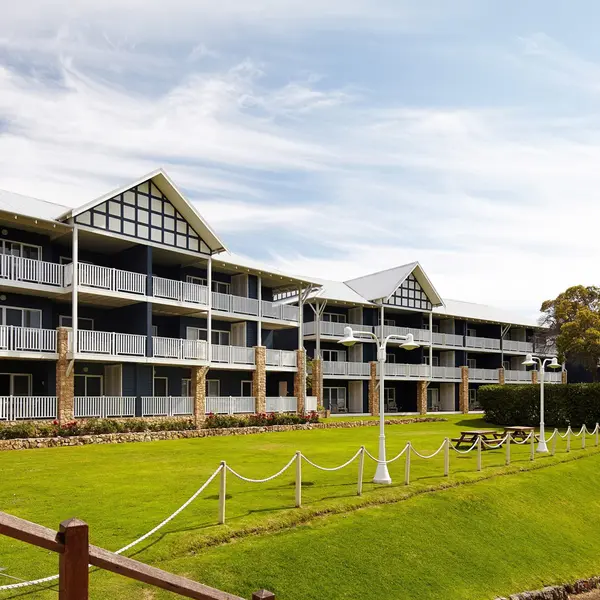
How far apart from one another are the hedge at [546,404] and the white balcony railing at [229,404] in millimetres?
14227

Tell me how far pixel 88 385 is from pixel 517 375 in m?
38.7

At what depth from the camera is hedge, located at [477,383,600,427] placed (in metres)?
36.4

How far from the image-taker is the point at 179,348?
1247 inches

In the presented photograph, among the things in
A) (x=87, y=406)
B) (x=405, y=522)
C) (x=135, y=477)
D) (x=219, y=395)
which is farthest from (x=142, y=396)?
(x=405, y=522)

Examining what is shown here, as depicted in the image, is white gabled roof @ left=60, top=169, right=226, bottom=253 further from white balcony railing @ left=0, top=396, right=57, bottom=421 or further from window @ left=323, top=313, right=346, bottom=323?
window @ left=323, top=313, right=346, bottom=323

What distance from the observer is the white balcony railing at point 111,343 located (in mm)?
27594

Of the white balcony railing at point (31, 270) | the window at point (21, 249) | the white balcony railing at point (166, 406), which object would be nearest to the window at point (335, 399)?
the white balcony railing at point (166, 406)

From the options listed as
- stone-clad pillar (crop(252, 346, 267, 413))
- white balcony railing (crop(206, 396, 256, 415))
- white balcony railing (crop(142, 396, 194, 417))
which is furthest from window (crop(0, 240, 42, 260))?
stone-clad pillar (crop(252, 346, 267, 413))

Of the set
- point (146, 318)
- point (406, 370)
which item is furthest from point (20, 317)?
point (406, 370)

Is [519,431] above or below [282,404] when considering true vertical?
below

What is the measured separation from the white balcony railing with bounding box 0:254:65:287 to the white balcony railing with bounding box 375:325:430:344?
24.4 m

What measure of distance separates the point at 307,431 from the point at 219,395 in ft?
20.2

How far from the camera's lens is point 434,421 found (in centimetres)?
4284

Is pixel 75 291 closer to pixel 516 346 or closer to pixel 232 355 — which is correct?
pixel 232 355
